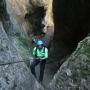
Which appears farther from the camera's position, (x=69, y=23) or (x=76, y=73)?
(x=69, y=23)

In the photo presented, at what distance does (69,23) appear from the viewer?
1939 cm

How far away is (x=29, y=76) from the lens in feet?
30.4

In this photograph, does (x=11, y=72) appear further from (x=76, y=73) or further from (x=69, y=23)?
(x=69, y=23)

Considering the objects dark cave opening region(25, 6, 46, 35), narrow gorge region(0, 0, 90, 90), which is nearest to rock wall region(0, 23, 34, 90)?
narrow gorge region(0, 0, 90, 90)

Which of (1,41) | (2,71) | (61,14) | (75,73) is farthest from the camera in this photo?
(61,14)

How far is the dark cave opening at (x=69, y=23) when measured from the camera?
18156 mm

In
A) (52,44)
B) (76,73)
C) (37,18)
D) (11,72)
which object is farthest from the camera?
(37,18)

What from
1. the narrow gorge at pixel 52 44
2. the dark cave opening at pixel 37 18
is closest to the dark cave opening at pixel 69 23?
the narrow gorge at pixel 52 44

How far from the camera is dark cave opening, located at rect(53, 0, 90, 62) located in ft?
59.6

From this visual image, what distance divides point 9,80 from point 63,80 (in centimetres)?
209

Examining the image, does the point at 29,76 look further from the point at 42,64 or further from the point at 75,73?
the point at 75,73

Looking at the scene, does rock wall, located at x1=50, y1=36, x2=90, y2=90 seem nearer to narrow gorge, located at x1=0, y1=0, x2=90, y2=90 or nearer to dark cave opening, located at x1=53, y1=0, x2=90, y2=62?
narrow gorge, located at x1=0, y1=0, x2=90, y2=90

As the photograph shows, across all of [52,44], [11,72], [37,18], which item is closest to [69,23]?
[52,44]

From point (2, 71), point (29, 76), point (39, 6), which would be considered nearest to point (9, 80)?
point (2, 71)
